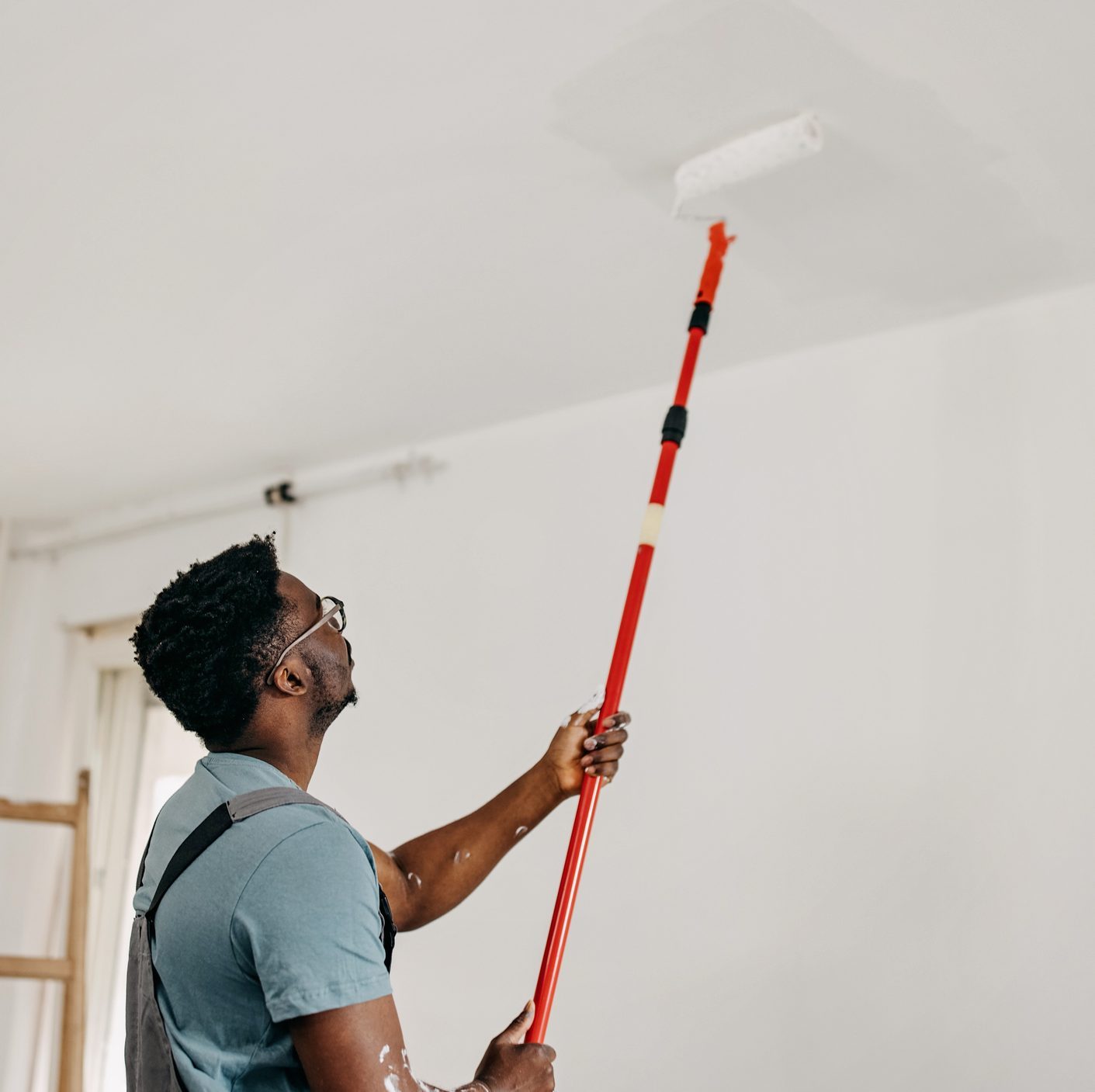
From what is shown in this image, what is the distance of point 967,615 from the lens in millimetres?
1966

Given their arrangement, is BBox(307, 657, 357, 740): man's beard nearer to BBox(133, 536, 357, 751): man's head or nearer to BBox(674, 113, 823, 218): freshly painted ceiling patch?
BBox(133, 536, 357, 751): man's head

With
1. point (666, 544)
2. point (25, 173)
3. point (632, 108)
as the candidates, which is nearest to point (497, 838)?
point (666, 544)

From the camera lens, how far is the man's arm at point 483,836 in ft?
5.12

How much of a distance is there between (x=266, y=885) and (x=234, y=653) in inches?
12.0

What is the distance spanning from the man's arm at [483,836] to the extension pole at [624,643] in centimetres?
4

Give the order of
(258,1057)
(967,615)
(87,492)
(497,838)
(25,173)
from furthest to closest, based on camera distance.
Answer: (87,492) < (967,615) < (25,173) < (497,838) < (258,1057)

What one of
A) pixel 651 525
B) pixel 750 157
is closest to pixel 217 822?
pixel 651 525

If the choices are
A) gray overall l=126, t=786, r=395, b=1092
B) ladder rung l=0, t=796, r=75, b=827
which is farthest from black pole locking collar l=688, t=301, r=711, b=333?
ladder rung l=0, t=796, r=75, b=827

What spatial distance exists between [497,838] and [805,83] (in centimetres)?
115

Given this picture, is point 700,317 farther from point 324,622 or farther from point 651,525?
point 324,622

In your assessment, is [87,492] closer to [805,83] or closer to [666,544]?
[666,544]

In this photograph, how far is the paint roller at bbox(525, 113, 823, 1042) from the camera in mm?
1438

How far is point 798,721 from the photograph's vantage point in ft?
6.86

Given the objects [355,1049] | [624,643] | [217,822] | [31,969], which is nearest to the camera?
[355,1049]
